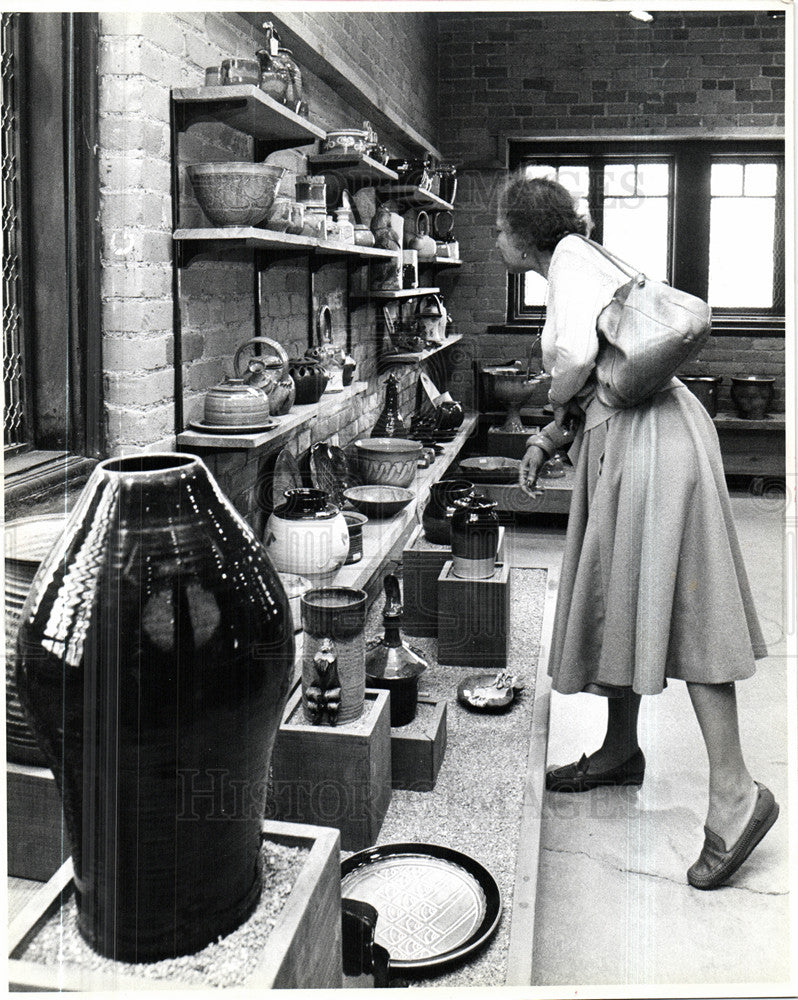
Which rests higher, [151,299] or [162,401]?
[151,299]

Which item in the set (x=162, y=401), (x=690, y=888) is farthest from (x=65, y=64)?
(x=690, y=888)

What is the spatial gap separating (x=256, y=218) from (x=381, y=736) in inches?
44.9

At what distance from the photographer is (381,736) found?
1938 mm

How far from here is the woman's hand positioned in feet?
8.39

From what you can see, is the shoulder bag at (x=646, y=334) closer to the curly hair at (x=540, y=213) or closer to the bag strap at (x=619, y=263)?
the bag strap at (x=619, y=263)

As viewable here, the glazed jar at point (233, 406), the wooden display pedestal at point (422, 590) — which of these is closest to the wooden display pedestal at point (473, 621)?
the wooden display pedestal at point (422, 590)

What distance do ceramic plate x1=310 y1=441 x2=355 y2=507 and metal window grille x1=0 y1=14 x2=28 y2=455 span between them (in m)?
1.45

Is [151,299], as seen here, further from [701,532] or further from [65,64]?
[701,532]

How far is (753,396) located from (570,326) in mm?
4508

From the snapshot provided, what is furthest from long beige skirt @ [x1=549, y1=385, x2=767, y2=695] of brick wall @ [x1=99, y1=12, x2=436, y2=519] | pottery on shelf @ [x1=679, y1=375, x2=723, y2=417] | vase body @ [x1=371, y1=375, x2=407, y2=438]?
pottery on shelf @ [x1=679, y1=375, x2=723, y2=417]

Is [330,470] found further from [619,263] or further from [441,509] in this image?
[619,263]

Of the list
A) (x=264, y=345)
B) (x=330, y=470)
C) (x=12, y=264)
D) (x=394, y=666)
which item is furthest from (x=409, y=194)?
(x=12, y=264)

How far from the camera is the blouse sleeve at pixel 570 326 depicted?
220cm

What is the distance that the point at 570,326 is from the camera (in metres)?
2.22
